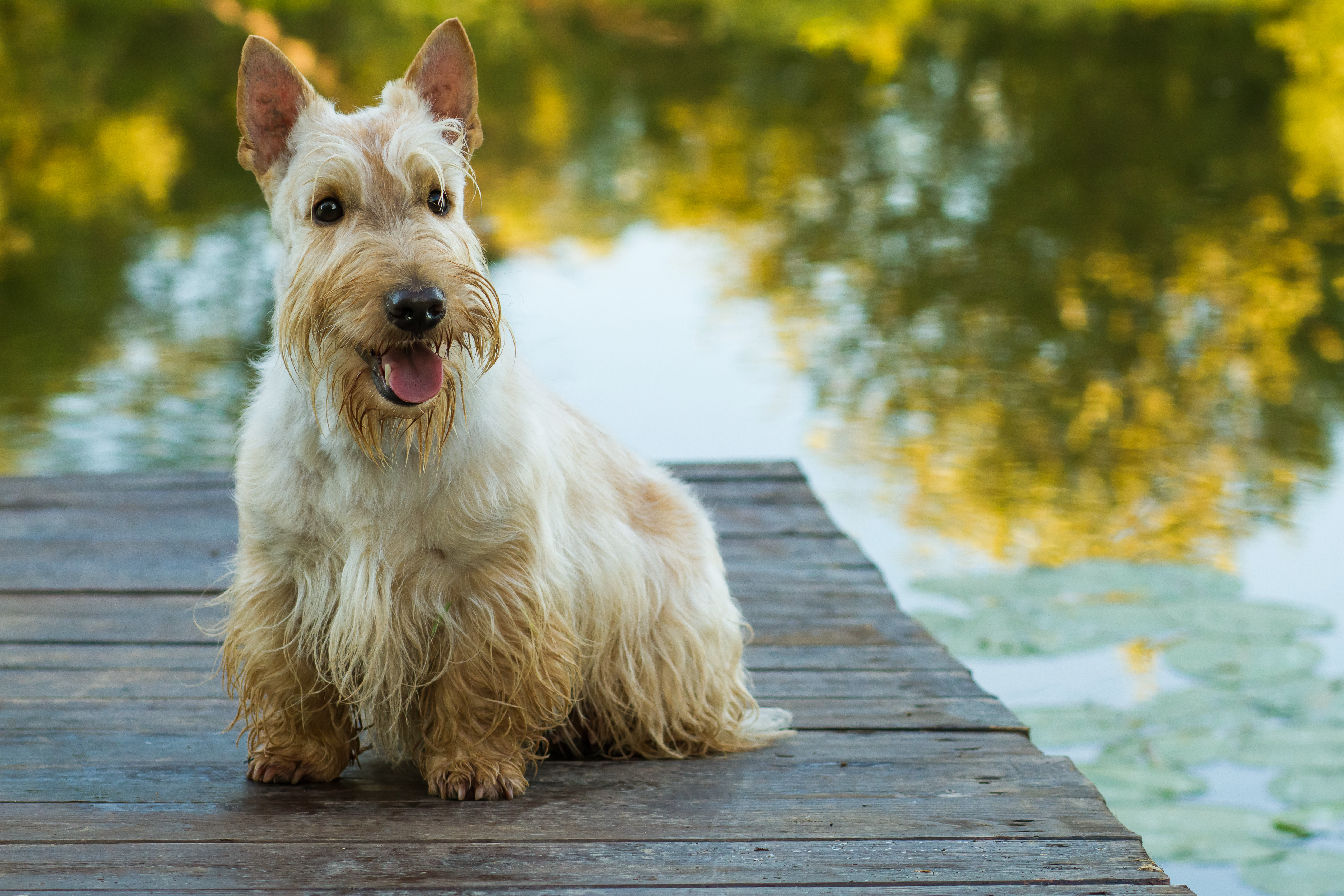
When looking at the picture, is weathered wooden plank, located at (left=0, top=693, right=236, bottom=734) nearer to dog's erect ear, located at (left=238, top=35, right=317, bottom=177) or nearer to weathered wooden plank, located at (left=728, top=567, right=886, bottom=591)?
dog's erect ear, located at (left=238, top=35, right=317, bottom=177)

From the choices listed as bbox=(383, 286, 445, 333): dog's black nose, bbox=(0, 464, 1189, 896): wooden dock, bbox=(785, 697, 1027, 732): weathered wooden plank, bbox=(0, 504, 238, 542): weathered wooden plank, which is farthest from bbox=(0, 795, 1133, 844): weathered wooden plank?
bbox=(0, 504, 238, 542): weathered wooden plank

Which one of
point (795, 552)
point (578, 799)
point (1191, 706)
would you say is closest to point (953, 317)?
point (1191, 706)

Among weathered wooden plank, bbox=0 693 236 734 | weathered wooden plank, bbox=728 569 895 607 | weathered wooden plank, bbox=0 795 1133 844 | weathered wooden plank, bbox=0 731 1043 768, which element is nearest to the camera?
weathered wooden plank, bbox=0 795 1133 844

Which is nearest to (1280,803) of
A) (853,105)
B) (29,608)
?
(29,608)

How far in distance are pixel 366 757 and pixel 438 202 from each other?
1281 mm

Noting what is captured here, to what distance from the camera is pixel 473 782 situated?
293 cm

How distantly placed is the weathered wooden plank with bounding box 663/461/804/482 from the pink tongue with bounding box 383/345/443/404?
2.86 m

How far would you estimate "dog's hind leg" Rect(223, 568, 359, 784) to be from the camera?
2895 mm

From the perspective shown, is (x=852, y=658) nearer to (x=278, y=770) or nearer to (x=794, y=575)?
(x=794, y=575)

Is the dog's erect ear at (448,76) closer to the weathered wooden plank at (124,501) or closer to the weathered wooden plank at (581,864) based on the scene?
the weathered wooden plank at (581,864)

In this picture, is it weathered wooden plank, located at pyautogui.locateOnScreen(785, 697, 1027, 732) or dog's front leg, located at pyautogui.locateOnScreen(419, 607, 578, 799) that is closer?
dog's front leg, located at pyautogui.locateOnScreen(419, 607, 578, 799)

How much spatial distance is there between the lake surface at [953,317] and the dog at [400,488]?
0.38 m

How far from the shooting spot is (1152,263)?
34.9ft

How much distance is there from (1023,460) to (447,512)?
5551 millimetres
